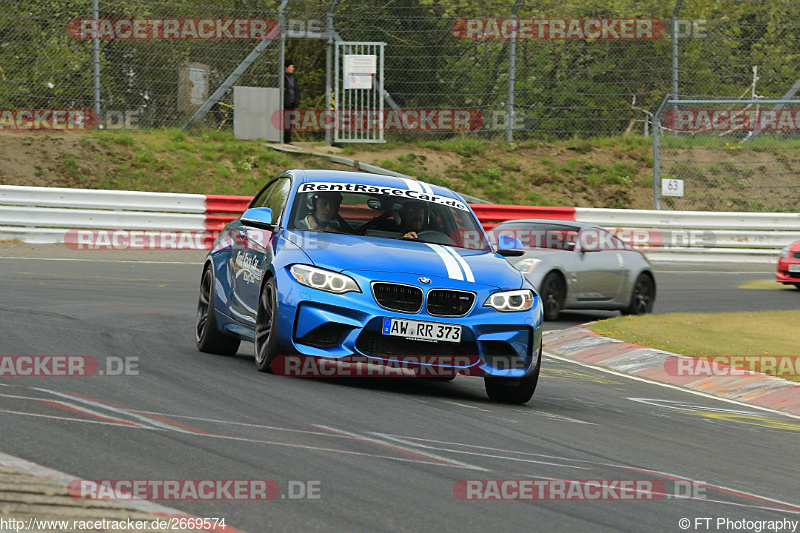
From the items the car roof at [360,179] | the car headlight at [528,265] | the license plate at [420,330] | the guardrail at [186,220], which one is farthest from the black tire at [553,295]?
the license plate at [420,330]

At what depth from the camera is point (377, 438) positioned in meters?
6.57

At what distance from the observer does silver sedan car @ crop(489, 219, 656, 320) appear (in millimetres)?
16047

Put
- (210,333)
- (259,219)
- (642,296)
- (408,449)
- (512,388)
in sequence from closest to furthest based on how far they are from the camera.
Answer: (408,449) → (512,388) → (259,219) → (210,333) → (642,296)

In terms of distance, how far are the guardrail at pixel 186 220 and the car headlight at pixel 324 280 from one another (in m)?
13.2

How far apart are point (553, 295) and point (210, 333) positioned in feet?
22.6

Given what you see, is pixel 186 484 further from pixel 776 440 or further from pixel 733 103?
pixel 733 103

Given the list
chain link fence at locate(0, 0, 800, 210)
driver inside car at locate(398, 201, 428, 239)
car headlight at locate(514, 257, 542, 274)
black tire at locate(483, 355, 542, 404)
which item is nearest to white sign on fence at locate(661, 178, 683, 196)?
chain link fence at locate(0, 0, 800, 210)

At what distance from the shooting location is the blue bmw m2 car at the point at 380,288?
833cm

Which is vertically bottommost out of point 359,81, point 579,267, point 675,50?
point 579,267

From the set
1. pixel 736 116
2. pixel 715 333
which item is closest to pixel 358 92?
pixel 736 116

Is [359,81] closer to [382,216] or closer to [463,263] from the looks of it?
[382,216]

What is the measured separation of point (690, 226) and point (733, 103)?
2.90m

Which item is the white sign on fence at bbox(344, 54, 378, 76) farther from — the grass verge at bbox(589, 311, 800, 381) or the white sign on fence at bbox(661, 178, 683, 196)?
the grass verge at bbox(589, 311, 800, 381)

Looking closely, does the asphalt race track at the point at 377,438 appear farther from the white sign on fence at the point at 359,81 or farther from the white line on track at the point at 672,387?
the white sign on fence at the point at 359,81
